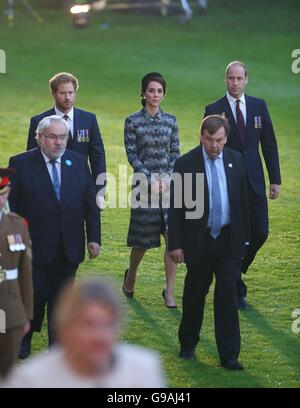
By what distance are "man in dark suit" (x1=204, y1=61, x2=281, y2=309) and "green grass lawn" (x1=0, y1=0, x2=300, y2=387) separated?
2.61ft

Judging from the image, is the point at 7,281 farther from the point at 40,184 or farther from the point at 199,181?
the point at 199,181

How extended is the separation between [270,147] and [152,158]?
1.06 meters

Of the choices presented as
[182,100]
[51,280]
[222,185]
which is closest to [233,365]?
[222,185]

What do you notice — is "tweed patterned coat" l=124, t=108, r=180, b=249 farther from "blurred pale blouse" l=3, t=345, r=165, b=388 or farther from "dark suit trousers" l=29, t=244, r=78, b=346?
"blurred pale blouse" l=3, t=345, r=165, b=388

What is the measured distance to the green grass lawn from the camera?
10.7 metres

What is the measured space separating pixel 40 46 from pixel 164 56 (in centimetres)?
265

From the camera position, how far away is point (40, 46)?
27938 mm

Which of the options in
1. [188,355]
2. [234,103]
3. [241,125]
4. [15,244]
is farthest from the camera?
[234,103]

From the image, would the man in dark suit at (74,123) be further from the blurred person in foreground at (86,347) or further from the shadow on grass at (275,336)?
the blurred person in foreground at (86,347)

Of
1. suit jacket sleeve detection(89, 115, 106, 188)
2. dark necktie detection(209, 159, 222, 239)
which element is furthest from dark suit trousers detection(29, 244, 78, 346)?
suit jacket sleeve detection(89, 115, 106, 188)

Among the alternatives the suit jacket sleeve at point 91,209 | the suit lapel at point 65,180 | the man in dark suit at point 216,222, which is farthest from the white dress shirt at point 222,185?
the suit lapel at point 65,180

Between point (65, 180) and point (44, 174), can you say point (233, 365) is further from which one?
point (44, 174)

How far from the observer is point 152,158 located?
11.8 metres
